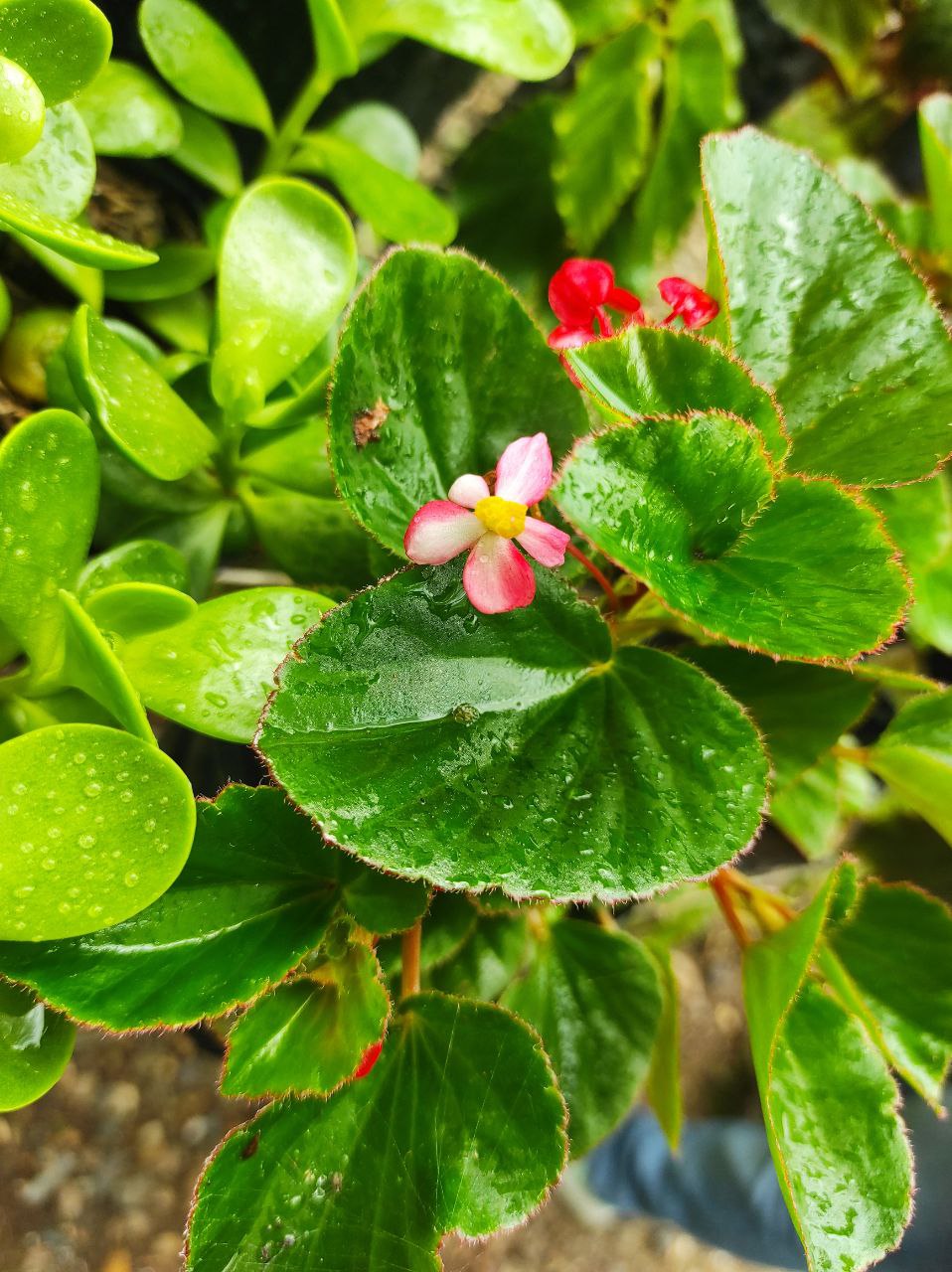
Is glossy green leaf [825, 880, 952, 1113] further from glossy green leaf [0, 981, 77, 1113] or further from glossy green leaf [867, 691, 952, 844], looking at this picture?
glossy green leaf [0, 981, 77, 1113]

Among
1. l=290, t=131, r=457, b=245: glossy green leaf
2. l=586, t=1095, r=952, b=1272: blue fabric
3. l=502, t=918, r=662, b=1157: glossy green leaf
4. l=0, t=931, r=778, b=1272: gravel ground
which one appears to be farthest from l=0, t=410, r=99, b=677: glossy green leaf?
l=586, t=1095, r=952, b=1272: blue fabric

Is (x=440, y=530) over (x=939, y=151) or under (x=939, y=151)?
under

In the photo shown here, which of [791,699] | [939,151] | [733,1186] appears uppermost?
[939,151]

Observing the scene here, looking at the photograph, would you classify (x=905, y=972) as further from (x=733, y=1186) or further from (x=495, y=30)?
(x=733, y=1186)

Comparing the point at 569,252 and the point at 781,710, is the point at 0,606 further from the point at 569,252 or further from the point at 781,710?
the point at 569,252

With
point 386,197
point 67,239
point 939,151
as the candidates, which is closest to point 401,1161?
point 67,239

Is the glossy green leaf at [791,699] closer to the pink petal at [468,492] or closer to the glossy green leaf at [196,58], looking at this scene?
the pink petal at [468,492]
